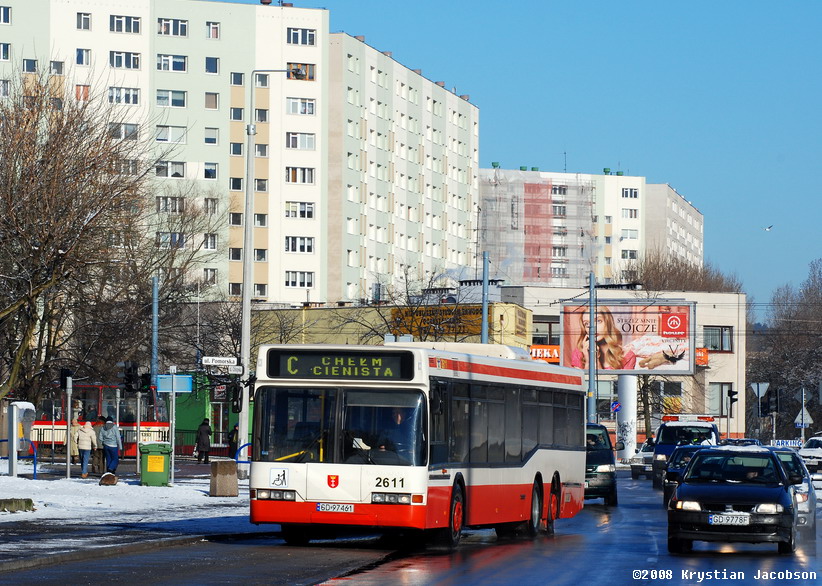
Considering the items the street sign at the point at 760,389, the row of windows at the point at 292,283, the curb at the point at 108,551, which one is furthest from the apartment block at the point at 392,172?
the curb at the point at 108,551

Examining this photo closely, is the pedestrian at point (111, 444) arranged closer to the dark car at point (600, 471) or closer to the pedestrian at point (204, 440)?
the dark car at point (600, 471)

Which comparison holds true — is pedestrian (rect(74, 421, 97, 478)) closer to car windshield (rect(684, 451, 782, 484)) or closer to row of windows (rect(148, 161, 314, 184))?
car windshield (rect(684, 451, 782, 484))

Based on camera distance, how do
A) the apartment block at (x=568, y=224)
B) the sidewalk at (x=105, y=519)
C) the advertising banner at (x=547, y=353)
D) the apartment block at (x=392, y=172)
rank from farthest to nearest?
1. the apartment block at (x=568, y=224)
2. the apartment block at (x=392, y=172)
3. the advertising banner at (x=547, y=353)
4. the sidewalk at (x=105, y=519)

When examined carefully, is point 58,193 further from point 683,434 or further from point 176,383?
point 683,434

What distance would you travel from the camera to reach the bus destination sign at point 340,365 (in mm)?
19641

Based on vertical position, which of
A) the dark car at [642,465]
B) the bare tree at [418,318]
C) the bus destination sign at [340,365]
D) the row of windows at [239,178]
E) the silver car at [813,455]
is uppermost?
the row of windows at [239,178]

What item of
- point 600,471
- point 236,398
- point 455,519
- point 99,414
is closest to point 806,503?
point 455,519

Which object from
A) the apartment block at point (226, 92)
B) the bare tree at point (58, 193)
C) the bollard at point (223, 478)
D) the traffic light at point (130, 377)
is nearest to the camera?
the bare tree at point (58, 193)

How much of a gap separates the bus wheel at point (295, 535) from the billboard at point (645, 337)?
5725cm

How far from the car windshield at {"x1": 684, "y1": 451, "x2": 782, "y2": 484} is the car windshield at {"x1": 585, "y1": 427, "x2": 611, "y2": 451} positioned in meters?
13.4

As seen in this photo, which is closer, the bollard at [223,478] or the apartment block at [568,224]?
the bollard at [223,478]

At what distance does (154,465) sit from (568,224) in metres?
117

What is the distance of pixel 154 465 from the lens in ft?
108

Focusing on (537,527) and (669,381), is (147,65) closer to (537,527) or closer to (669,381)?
(669,381)
